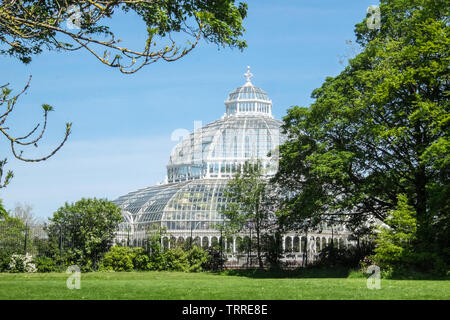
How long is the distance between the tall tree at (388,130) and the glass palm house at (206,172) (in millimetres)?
16549

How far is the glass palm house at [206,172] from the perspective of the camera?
154ft

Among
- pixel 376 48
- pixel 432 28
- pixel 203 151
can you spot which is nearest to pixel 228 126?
pixel 203 151

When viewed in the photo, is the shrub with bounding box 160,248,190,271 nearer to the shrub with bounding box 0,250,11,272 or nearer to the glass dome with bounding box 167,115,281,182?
the shrub with bounding box 0,250,11,272

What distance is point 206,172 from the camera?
5622cm

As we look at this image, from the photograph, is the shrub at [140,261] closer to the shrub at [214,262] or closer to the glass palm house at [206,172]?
the shrub at [214,262]

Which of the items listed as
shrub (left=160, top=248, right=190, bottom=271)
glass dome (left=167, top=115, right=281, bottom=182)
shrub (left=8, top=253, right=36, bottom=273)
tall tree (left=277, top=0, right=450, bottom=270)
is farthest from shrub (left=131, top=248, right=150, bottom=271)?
glass dome (left=167, top=115, right=281, bottom=182)

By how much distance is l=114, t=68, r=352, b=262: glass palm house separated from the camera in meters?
47.1

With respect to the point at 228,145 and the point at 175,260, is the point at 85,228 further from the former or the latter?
the point at 228,145

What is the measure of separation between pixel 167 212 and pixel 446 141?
30.8 metres

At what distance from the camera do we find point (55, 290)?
1345 centimetres

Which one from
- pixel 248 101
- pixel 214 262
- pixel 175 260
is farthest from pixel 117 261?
pixel 248 101

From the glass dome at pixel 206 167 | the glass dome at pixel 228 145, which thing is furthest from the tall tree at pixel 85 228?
the glass dome at pixel 228 145

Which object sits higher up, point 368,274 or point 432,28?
point 432,28
